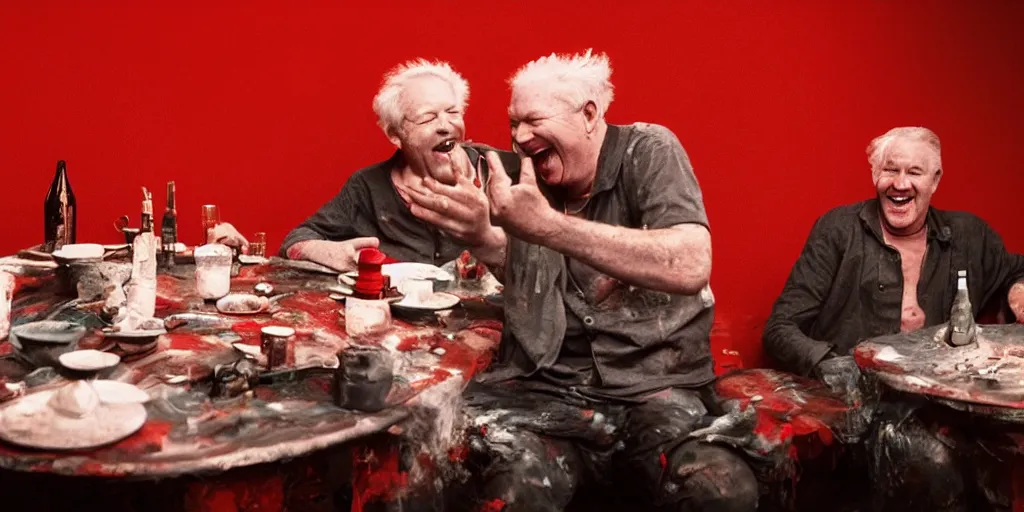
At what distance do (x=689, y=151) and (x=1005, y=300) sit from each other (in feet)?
4.42

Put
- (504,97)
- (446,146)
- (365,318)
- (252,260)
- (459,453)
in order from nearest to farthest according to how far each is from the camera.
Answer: (459,453) → (365,318) → (252,260) → (446,146) → (504,97)

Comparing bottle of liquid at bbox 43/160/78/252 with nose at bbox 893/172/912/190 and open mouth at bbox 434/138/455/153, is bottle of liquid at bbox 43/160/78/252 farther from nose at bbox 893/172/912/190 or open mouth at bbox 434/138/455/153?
nose at bbox 893/172/912/190

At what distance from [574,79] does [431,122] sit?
1.12 metres

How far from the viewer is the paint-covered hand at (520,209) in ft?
7.64

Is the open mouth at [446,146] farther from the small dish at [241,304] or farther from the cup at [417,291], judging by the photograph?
the small dish at [241,304]

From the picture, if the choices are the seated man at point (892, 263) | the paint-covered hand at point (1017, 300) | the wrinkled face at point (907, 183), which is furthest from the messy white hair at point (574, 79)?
the paint-covered hand at point (1017, 300)

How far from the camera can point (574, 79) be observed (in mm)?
2723

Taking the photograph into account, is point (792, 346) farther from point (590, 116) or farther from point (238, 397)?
point (238, 397)

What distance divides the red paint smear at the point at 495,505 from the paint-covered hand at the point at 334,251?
4.16 ft

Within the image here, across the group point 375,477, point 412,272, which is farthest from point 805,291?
point 375,477

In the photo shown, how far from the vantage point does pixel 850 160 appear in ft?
14.2

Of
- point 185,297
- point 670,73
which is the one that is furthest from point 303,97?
point 185,297

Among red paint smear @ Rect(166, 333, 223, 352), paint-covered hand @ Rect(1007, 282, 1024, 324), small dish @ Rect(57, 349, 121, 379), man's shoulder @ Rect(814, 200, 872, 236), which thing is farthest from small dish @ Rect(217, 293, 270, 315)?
paint-covered hand @ Rect(1007, 282, 1024, 324)

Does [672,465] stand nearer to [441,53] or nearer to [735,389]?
[735,389]
